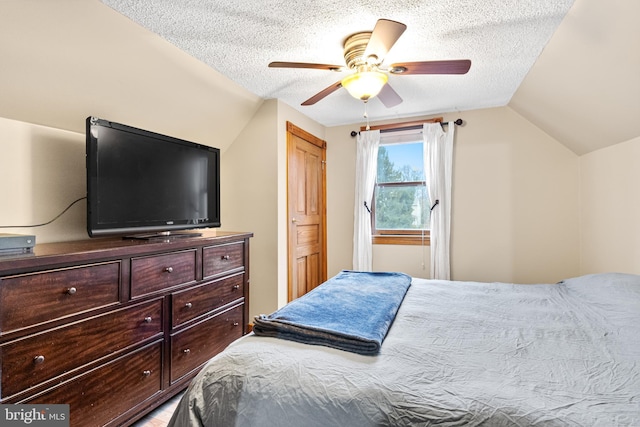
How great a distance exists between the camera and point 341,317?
1473 millimetres

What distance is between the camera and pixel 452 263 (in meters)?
3.50

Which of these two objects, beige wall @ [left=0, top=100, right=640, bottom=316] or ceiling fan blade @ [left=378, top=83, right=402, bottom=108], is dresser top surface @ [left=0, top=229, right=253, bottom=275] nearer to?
beige wall @ [left=0, top=100, right=640, bottom=316]

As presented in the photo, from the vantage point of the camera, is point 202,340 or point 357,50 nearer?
point 357,50

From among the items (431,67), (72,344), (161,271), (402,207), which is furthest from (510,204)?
(72,344)

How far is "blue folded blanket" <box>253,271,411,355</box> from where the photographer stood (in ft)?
4.08

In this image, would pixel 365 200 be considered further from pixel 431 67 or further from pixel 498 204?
pixel 431 67

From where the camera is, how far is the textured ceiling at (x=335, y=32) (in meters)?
1.70

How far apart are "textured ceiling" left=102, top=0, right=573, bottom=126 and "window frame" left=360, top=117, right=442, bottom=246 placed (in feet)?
2.81

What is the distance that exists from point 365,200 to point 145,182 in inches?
95.8

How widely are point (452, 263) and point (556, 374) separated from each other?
2562mm

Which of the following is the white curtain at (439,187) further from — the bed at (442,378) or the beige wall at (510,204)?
the bed at (442,378)

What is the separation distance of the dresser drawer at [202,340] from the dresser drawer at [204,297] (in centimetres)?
8

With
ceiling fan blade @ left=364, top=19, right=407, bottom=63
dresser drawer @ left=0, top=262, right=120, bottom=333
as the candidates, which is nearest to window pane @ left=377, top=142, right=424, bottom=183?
ceiling fan blade @ left=364, top=19, right=407, bottom=63

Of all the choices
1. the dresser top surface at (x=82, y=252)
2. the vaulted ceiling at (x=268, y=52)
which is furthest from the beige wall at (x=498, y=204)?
the dresser top surface at (x=82, y=252)
